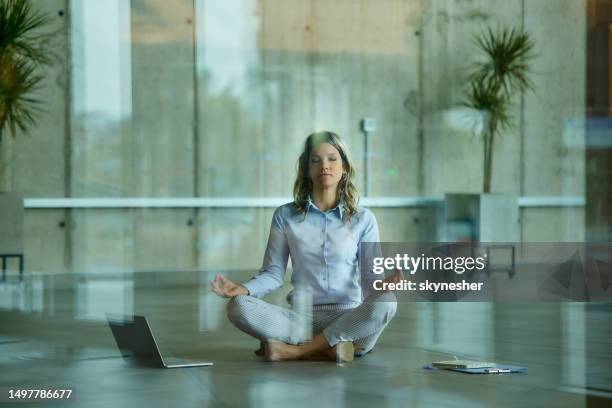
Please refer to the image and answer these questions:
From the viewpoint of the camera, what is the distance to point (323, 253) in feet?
17.8

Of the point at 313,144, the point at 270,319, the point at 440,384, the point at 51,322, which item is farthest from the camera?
the point at 51,322

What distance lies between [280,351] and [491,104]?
176 centimetres

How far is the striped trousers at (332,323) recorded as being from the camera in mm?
5148

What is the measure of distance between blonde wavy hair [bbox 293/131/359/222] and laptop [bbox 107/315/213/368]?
0.79 metres

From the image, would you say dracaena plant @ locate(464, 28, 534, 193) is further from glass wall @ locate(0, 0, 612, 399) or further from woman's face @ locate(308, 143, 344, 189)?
woman's face @ locate(308, 143, 344, 189)

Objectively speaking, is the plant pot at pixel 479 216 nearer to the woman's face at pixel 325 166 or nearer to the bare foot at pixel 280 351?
the woman's face at pixel 325 166

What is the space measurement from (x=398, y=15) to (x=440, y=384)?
2120 millimetres

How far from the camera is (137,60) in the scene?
594 cm

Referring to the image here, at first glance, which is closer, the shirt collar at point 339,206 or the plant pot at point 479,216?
the shirt collar at point 339,206

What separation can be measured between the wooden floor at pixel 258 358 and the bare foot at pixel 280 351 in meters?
0.09

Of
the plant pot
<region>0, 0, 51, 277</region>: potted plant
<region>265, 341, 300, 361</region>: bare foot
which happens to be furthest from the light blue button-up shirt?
<region>0, 0, 51, 277</region>: potted plant

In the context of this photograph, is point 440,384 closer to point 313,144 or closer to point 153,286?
point 313,144

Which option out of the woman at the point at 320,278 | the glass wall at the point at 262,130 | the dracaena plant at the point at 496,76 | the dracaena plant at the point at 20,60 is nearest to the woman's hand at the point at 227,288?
the woman at the point at 320,278

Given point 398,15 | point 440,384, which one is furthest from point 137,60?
point 440,384
